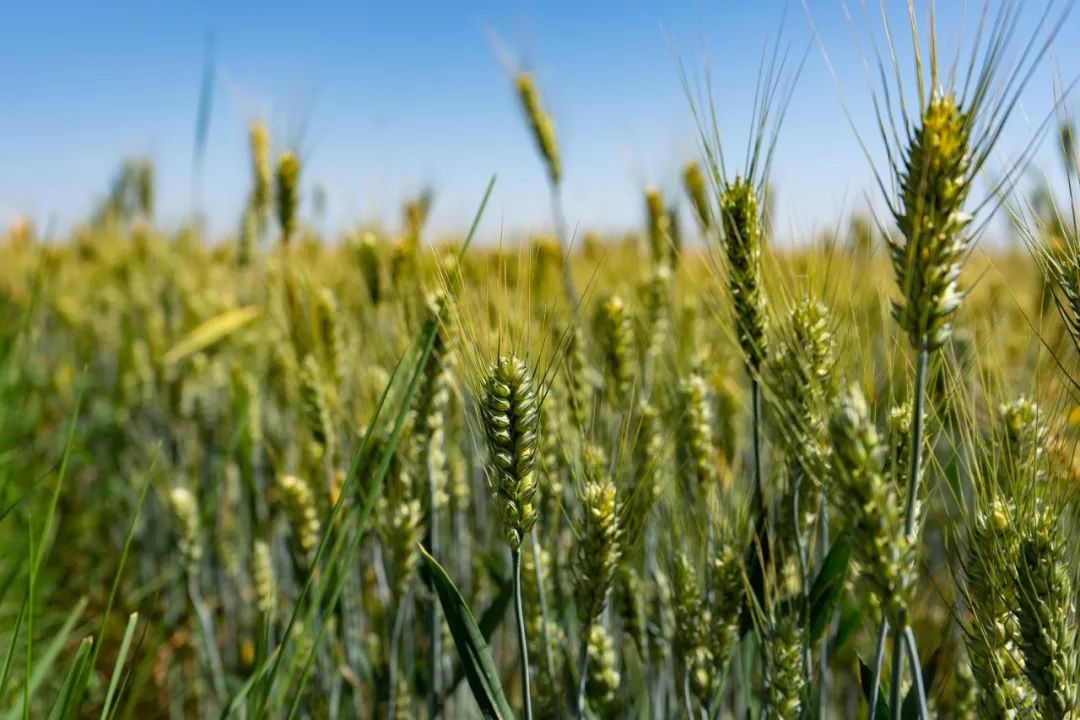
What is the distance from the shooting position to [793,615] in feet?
2.88

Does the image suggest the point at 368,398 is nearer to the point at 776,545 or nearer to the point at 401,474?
the point at 401,474

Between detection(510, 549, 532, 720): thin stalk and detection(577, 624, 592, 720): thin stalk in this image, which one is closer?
detection(510, 549, 532, 720): thin stalk

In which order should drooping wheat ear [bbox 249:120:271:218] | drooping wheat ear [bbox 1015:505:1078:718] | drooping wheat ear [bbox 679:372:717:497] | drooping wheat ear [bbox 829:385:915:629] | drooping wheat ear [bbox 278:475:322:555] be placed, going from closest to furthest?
1. drooping wheat ear [bbox 829:385:915:629]
2. drooping wheat ear [bbox 1015:505:1078:718]
3. drooping wheat ear [bbox 679:372:717:497]
4. drooping wheat ear [bbox 278:475:322:555]
5. drooping wheat ear [bbox 249:120:271:218]

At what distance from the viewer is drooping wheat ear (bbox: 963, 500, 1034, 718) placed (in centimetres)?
74

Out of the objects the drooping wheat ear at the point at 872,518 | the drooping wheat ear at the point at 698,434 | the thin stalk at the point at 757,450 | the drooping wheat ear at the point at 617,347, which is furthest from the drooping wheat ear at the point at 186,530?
the drooping wheat ear at the point at 872,518

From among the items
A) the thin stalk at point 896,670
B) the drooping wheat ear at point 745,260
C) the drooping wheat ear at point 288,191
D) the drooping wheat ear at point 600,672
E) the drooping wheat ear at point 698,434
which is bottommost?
the drooping wheat ear at point 600,672

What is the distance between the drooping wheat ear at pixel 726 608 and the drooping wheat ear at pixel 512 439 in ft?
0.88

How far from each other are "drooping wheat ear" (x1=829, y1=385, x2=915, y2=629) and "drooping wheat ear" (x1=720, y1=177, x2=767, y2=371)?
282 millimetres

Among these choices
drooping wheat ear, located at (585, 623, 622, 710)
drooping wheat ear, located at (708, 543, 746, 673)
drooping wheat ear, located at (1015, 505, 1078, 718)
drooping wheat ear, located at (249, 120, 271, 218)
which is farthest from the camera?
drooping wheat ear, located at (249, 120, 271, 218)

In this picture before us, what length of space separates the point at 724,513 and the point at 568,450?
0.21m

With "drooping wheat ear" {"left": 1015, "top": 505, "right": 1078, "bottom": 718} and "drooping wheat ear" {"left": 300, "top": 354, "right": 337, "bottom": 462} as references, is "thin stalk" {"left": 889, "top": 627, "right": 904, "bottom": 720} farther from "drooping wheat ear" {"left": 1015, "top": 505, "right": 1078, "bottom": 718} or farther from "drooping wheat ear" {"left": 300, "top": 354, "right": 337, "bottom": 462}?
"drooping wheat ear" {"left": 300, "top": 354, "right": 337, "bottom": 462}

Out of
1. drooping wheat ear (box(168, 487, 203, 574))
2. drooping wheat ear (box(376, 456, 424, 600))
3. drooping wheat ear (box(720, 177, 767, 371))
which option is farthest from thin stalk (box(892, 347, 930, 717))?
drooping wheat ear (box(168, 487, 203, 574))

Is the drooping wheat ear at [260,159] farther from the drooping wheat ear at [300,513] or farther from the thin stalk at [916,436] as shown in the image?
the thin stalk at [916,436]

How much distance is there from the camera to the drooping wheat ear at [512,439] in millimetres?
763
